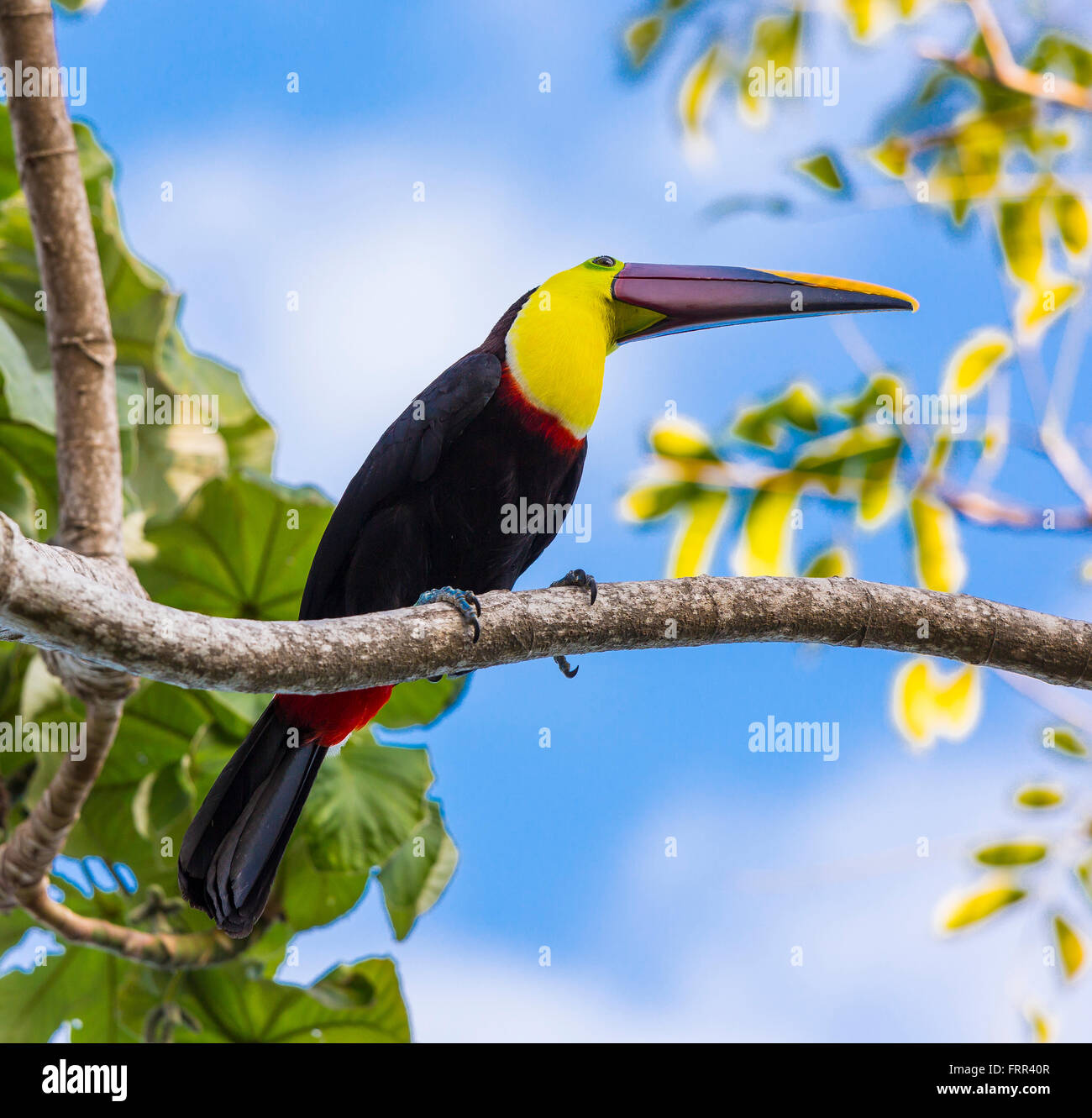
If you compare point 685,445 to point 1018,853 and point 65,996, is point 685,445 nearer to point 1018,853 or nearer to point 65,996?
point 1018,853

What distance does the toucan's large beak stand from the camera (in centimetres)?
303

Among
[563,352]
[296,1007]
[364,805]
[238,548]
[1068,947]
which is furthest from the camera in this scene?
[296,1007]

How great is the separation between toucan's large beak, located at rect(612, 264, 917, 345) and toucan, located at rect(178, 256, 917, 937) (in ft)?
0.41

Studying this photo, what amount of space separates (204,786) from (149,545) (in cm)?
77

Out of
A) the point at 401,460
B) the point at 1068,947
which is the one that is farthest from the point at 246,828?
the point at 1068,947

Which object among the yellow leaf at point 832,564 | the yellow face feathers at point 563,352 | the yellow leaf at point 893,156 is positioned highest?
the yellow leaf at point 893,156

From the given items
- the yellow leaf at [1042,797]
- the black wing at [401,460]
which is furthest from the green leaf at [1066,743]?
the black wing at [401,460]

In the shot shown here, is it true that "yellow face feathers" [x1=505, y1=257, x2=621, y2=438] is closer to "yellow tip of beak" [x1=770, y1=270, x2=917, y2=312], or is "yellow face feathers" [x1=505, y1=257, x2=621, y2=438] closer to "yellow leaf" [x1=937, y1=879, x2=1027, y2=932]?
"yellow tip of beak" [x1=770, y1=270, x2=917, y2=312]

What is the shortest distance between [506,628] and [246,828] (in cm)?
86

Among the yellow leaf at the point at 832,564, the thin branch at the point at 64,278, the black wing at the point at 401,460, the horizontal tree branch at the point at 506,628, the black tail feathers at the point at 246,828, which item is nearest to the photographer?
the horizontal tree branch at the point at 506,628

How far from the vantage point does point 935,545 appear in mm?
3211

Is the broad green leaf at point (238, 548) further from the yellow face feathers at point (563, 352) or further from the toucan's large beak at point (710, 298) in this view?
the toucan's large beak at point (710, 298)

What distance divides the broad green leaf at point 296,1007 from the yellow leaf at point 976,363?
7.96 ft

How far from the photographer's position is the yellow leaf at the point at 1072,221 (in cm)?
338
